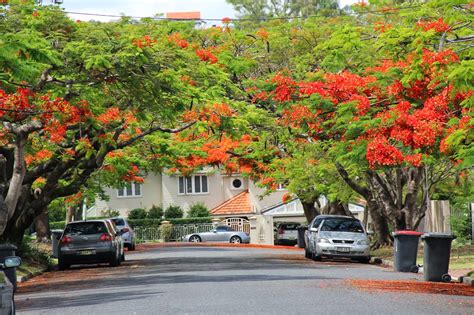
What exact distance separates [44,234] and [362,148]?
3238 centimetres

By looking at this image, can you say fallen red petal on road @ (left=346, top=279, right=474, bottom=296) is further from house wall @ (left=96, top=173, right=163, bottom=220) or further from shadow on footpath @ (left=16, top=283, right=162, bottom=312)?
house wall @ (left=96, top=173, right=163, bottom=220)

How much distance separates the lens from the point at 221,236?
6525 cm

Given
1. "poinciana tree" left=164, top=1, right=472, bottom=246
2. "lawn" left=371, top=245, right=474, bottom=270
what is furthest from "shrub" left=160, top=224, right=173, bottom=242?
"poinciana tree" left=164, top=1, right=472, bottom=246

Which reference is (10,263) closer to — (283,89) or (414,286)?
(414,286)

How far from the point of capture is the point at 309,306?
15734 millimetres

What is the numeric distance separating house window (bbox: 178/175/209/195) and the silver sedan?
11.9 m

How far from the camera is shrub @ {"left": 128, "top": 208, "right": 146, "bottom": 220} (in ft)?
251

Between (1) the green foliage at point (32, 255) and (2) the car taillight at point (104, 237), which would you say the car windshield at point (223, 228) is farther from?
(2) the car taillight at point (104, 237)

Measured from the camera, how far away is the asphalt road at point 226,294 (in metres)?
15.6

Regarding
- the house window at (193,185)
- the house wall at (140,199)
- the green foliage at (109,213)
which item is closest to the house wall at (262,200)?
the house window at (193,185)

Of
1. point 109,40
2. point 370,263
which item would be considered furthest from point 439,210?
point 109,40

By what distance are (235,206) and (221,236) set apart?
1223 cm

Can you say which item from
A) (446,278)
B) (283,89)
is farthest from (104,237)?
(446,278)

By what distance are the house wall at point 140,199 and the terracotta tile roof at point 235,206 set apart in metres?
5.67
